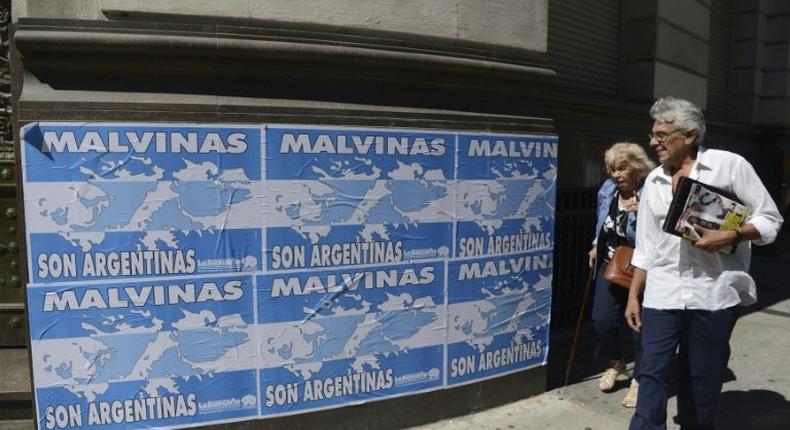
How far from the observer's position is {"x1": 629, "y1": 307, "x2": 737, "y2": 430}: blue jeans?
10.2ft

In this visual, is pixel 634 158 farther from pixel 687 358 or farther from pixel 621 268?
pixel 687 358

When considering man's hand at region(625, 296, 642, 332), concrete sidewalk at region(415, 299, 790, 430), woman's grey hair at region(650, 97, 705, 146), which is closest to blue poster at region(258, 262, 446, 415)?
concrete sidewalk at region(415, 299, 790, 430)

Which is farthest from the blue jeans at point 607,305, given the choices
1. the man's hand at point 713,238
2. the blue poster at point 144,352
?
the blue poster at point 144,352

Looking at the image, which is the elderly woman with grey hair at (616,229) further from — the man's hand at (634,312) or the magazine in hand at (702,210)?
the magazine in hand at (702,210)

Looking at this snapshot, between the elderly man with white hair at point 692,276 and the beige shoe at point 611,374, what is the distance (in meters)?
1.41

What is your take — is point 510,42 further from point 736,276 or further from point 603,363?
point 603,363

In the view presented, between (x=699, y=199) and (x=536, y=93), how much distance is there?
1.71 meters

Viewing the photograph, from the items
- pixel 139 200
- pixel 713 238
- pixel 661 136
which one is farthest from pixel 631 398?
pixel 139 200

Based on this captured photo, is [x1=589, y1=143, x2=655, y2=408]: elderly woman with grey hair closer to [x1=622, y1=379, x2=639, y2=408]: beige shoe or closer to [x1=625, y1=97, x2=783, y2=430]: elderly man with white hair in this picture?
[x1=622, y1=379, x2=639, y2=408]: beige shoe

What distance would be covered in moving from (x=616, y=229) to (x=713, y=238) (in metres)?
1.51

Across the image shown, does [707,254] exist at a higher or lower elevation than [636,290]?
higher

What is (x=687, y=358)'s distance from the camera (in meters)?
3.21

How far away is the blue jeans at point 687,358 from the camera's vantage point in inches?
123

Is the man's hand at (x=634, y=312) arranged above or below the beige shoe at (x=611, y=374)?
above
